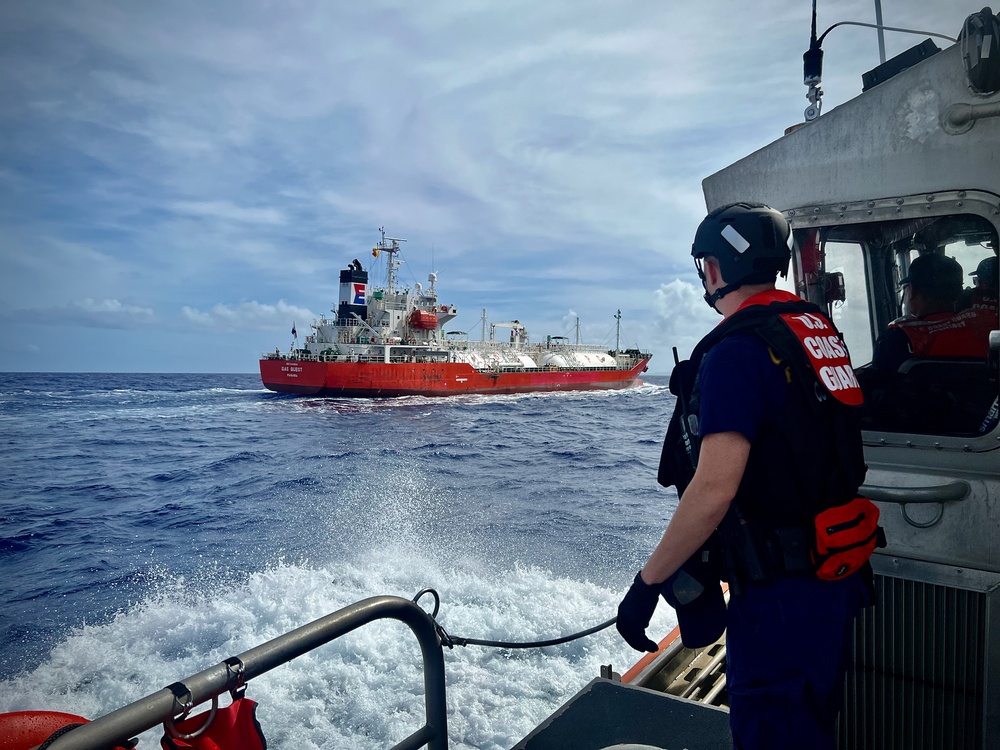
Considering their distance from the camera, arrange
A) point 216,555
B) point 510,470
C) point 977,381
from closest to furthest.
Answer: point 977,381, point 216,555, point 510,470

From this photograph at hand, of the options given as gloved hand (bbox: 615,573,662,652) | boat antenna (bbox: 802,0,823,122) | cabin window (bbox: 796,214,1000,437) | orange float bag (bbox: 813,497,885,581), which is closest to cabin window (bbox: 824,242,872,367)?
cabin window (bbox: 796,214,1000,437)

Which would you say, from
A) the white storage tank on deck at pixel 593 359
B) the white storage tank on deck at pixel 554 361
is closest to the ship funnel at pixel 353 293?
the white storage tank on deck at pixel 554 361

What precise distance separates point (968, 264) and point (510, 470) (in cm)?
1293

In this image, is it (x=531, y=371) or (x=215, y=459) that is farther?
(x=531, y=371)

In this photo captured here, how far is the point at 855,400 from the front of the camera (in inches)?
61.7

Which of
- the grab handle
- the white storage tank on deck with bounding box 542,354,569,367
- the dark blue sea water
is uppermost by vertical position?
the white storage tank on deck with bounding box 542,354,569,367

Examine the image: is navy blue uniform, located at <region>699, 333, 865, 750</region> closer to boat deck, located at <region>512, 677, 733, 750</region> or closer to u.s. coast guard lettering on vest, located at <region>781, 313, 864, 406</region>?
u.s. coast guard lettering on vest, located at <region>781, 313, 864, 406</region>

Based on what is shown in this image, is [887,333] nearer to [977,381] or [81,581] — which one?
[977,381]

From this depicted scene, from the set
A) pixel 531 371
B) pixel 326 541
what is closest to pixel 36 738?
pixel 326 541

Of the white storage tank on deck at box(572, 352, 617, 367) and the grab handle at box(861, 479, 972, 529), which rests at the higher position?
the white storage tank on deck at box(572, 352, 617, 367)

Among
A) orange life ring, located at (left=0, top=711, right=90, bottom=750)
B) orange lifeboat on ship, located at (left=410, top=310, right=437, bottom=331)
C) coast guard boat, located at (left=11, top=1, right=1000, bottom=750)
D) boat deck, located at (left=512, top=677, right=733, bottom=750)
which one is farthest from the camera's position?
orange lifeboat on ship, located at (left=410, top=310, right=437, bottom=331)

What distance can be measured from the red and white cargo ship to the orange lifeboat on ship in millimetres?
71

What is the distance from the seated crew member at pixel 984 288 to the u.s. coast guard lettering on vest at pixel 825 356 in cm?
99

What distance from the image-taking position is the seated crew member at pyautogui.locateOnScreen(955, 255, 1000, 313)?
2137mm
